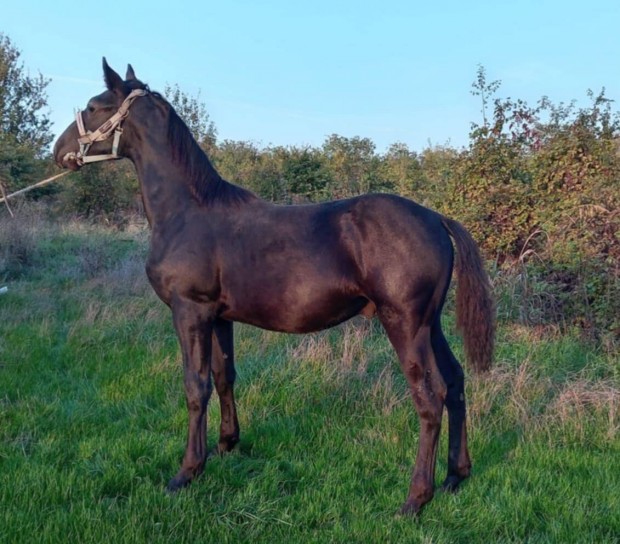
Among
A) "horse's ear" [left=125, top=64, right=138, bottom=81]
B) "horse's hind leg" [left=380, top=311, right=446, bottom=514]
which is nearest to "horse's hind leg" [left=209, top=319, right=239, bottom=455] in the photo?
"horse's hind leg" [left=380, top=311, right=446, bottom=514]

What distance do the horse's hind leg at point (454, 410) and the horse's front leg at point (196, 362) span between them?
1460 mm

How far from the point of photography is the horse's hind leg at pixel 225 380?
3.84m

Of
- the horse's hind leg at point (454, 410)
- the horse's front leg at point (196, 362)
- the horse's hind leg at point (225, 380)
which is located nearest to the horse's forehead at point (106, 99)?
the horse's front leg at point (196, 362)

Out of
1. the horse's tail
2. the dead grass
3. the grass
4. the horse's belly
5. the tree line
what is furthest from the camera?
the tree line

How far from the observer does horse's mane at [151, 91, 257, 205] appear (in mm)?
3635

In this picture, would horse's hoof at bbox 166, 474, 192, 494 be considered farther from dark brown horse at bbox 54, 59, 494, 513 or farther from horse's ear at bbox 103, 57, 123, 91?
horse's ear at bbox 103, 57, 123, 91

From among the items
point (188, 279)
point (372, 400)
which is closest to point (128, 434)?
point (188, 279)

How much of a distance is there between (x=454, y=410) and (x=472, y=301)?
709 millimetres

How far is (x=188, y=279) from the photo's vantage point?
11.2ft

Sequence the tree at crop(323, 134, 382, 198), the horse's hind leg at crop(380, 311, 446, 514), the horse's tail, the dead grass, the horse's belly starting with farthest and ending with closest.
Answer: the tree at crop(323, 134, 382, 198), the dead grass, the horse's tail, the horse's belly, the horse's hind leg at crop(380, 311, 446, 514)

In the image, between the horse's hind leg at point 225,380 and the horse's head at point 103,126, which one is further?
the horse's hind leg at point 225,380

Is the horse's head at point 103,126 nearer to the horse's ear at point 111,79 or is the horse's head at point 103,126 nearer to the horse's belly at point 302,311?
the horse's ear at point 111,79

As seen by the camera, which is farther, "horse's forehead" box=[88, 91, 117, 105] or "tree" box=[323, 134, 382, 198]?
"tree" box=[323, 134, 382, 198]

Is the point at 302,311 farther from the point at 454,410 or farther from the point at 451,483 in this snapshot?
the point at 451,483
